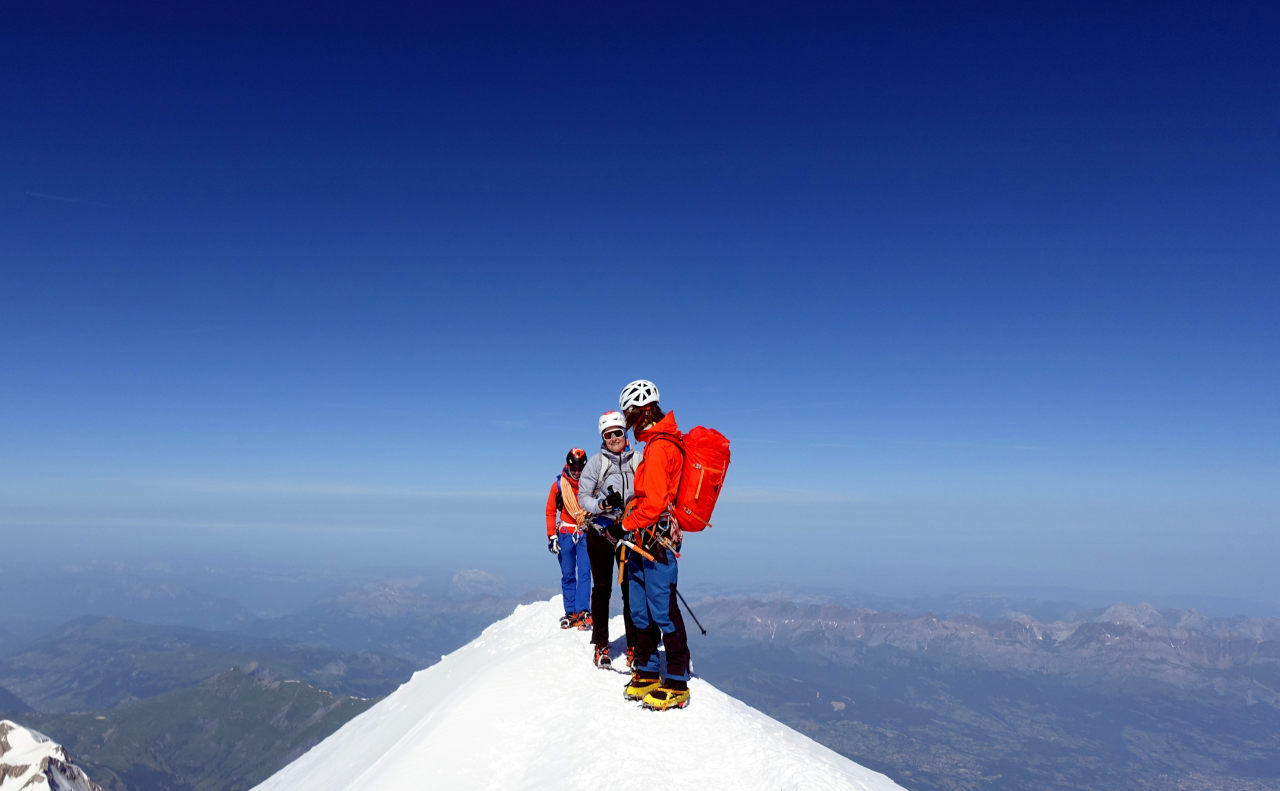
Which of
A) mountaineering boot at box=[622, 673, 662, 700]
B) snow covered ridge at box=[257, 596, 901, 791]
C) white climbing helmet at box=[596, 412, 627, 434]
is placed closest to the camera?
snow covered ridge at box=[257, 596, 901, 791]

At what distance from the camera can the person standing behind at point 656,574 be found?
27.1 feet

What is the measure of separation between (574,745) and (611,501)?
3.71m

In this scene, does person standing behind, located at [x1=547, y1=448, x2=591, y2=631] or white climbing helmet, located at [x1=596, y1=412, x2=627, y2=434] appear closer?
white climbing helmet, located at [x1=596, y1=412, x2=627, y2=434]

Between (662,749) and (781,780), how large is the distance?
1494 mm

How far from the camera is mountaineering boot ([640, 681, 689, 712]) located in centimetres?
825

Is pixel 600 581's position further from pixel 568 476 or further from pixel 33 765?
pixel 33 765

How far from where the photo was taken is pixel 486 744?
7809mm

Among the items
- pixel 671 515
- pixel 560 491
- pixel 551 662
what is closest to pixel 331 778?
pixel 551 662

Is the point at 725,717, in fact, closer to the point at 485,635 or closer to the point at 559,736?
the point at 559,736

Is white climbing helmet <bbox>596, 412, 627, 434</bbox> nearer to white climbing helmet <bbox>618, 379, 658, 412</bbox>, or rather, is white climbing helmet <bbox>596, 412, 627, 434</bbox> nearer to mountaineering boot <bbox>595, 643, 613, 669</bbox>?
white climbing helmet <bbox>618, 379, 658, 412</bbox>

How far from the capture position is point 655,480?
27.1 feet

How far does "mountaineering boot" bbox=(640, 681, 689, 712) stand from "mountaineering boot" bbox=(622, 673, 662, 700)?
0.10 meters

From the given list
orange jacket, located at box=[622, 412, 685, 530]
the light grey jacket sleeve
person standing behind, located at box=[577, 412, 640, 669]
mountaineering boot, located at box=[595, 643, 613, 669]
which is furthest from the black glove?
mountaineering boot, located at box=[595, 643, 613, 669]

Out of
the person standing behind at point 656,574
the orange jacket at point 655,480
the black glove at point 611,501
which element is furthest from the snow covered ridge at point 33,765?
the orange jacket at point 655,480
